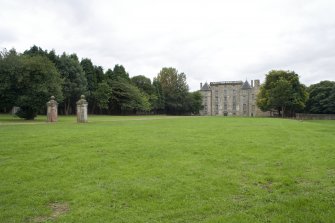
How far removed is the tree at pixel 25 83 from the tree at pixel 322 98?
67737 millimetres

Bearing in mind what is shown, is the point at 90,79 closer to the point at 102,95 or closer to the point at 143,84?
the point at 102,95

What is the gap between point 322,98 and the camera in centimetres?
7850

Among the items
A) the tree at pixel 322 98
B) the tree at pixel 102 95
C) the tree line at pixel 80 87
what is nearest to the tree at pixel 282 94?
the tree at pixel 322 98

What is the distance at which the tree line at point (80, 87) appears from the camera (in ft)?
102

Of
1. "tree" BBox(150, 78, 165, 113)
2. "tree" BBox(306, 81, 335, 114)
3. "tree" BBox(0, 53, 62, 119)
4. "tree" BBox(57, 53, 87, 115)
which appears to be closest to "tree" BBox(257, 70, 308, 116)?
"tree" BBox(306, 81, 335, 114)

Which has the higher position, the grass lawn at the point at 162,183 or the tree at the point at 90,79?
the tree at the point at 90,79

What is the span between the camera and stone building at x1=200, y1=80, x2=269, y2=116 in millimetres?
109375

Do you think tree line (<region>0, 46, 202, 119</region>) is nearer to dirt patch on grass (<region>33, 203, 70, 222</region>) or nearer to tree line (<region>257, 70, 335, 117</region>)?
dirt patch on grass (<region>33, 203, 70, 222</region>)

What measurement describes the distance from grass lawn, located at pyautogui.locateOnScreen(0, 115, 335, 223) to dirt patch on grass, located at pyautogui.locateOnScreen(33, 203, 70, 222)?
18mm

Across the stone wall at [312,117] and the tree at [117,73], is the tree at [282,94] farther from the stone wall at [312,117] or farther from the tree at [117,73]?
the tree at [117,73]

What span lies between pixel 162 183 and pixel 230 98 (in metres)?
108

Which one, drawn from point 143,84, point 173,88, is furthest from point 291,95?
point 173,88

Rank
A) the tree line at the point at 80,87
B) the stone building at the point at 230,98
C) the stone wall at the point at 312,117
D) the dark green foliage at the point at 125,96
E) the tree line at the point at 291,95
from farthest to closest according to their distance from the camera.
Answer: the stone building at the point at 230,98
the dark green foliage at the point at 125,96
the tree line at the point at 291,95
the stone wall at the point at 312,117
the tree line at the point at 80,87

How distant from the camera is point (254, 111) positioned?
110m
